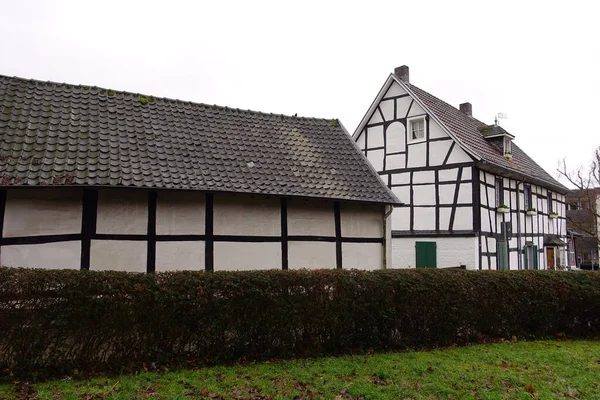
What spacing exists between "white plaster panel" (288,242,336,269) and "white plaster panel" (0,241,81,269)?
463 cm

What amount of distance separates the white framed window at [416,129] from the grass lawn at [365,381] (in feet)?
45.8

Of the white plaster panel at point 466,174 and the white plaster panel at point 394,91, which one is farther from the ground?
the white plaster panel at point 394,91

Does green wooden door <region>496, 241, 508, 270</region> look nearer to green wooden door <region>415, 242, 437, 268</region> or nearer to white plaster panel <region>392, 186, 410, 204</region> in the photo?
green wooden door <region>415, 242, 437, 268</region>

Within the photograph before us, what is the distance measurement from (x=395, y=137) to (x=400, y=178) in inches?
76.3

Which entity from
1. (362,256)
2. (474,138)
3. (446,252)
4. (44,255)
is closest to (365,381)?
(362,256)

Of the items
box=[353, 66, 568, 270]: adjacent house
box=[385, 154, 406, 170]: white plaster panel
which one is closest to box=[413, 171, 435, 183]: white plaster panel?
box=[353, 66, 568, 270]: adjacent house

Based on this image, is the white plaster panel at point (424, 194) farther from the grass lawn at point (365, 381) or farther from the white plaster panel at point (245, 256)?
the grass lawn at point (365, 381)

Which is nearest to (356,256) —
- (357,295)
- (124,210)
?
(357,295)

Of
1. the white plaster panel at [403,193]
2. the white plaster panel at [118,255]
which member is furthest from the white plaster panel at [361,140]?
the white plaster panel at [118,255]

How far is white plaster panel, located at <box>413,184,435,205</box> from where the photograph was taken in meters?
19.6

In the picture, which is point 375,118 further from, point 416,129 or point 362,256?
point 362,256

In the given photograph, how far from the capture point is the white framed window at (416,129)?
20219 mm

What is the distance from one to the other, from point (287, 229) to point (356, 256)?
6.73 ft

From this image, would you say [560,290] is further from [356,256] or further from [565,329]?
[356,256]
